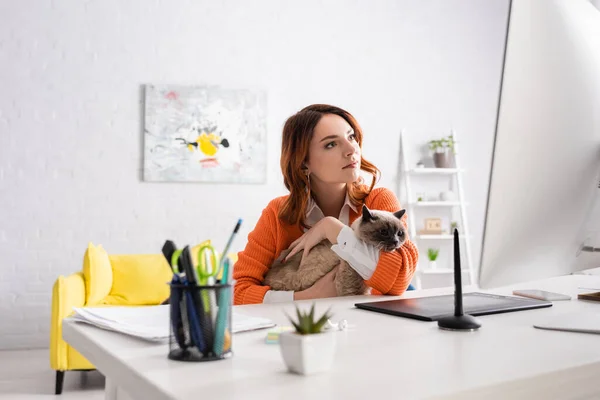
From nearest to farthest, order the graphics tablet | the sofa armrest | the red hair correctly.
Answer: the graphics tablet < the red hair < the sofa armrest

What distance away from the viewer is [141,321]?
101 centimetres

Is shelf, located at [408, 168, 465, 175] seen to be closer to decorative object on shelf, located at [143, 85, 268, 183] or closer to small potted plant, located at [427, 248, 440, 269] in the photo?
small potted plant, located at [427, 248, 440, 269]

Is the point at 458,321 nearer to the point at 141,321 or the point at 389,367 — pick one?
the point at 389,367

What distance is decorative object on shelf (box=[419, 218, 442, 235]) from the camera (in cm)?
525

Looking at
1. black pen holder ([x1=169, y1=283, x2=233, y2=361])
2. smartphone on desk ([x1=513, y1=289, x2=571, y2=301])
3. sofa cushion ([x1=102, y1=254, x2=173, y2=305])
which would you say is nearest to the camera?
black pen holder ([x1=169, y1=283, x2=233, y2=361])

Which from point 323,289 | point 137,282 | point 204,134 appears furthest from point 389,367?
point 204,134

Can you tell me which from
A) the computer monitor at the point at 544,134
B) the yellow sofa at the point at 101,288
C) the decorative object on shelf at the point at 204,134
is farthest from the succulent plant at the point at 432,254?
the computer monitor at the point at 544,134

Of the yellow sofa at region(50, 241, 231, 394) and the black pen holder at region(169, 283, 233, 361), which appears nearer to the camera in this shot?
the black pen holder at region(169, 283, 233, 361)

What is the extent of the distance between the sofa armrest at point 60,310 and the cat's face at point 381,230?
2241 millimetres

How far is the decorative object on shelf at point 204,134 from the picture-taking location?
4680 millimetres

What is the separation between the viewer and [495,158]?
2.99 ft

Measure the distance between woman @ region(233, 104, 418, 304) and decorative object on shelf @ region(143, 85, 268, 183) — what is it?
2.83 metres

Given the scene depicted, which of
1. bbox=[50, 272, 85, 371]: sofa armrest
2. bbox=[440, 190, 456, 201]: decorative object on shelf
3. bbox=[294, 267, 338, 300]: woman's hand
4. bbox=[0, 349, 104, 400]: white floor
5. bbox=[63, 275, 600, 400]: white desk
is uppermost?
bbox=[440, 190, 456, 201]: decorative object on shelf

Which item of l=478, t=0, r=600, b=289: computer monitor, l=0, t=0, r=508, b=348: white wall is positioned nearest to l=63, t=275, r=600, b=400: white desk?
l=478, t=0, r=600, b=289: computer monitor
